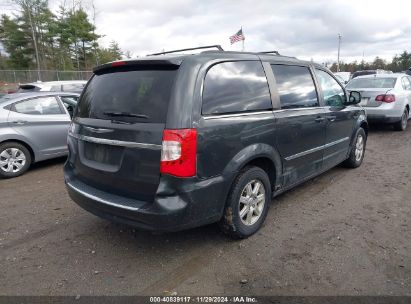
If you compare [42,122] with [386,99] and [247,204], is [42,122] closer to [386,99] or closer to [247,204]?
[247,204]

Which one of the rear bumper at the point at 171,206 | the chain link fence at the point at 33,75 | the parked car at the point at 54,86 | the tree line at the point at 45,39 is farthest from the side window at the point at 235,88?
the tree line at the point at 45,39

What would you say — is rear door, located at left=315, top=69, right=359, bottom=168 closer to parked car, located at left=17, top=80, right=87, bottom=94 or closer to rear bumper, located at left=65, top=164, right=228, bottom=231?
rear bumper, located at left=65, top=164, right=228, bottom=231

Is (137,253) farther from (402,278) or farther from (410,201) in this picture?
(410,201)

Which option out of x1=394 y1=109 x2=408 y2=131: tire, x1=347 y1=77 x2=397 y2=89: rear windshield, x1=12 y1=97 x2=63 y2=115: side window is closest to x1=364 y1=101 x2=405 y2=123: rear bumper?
x1=394 y1=109 x2=408 y2=131: tire

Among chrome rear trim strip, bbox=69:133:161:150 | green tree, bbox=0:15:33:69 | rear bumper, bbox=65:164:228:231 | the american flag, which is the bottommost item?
rear bumper, bbox=65:164:228:231

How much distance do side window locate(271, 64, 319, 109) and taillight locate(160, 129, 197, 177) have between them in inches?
58.8

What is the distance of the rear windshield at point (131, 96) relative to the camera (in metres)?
2.75

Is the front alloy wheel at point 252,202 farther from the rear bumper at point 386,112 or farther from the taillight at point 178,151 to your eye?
the rear bumper at point 386,112

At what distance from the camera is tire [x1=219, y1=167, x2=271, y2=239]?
3.15 m

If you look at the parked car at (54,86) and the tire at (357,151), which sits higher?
the parked car at (54,86)

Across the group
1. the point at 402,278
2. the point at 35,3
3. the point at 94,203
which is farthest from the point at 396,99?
the point at 35,3

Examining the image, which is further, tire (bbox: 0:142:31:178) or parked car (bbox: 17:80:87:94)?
parked car (bbox: 17:80:87:94)

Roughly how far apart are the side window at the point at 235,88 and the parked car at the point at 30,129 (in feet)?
14.3

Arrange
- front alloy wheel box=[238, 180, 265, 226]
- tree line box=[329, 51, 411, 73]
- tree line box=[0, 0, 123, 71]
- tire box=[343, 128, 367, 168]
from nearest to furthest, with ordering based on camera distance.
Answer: front alloy wheel box=[238, 180, 265, 226], tire box=[343, 128, 367, 168], tree line box=[0, 0, 123, 71], tree line box=[329, 51, 411, 73]
